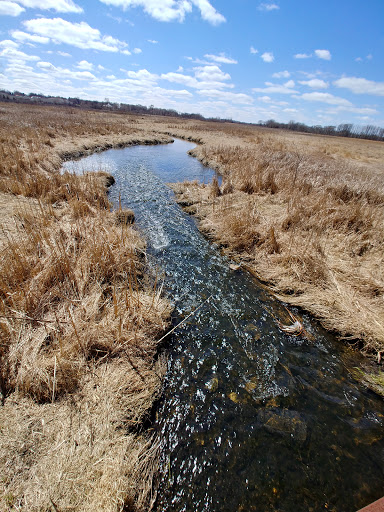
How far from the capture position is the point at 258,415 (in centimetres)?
304

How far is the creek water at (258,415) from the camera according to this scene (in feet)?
7.91

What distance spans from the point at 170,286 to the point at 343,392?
3628mm

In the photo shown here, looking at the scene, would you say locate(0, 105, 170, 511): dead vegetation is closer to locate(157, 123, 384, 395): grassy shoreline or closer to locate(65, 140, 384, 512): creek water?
locate(65, 140, 384, 512): creek water

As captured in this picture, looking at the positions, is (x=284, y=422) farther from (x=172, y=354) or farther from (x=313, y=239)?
(x=313, y=239)

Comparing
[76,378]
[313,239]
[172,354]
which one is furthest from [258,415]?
[313,239]

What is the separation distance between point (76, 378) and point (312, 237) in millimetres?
6633

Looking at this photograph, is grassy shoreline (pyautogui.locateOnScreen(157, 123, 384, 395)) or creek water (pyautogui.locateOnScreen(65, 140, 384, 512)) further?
grassy shoreline (pyautogui.locateOnScreen(157, 123, 384, 395))

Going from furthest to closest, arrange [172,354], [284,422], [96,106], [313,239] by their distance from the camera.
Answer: [96,106] < [313,239] < [172,354] < [284,422]

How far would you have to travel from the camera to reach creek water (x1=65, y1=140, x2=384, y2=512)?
241 cm

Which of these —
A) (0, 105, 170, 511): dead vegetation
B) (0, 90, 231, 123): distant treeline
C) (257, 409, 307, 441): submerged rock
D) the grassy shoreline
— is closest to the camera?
(0, 105, 170, 511): dead vegetation

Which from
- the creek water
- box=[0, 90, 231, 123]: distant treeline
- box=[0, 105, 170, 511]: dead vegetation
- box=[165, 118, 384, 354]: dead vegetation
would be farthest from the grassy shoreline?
box=[0, 90, 231, 123]: distant treeline

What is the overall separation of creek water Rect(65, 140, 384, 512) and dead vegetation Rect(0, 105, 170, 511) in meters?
0.40

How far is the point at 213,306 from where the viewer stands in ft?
15.7

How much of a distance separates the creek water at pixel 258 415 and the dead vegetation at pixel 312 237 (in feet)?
2.08
